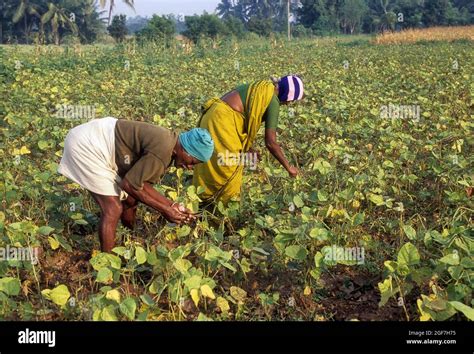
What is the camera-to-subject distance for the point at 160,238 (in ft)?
12.4

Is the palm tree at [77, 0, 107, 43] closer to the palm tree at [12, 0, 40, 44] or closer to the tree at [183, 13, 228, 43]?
the palm tree at [12, 0, 40, 44]

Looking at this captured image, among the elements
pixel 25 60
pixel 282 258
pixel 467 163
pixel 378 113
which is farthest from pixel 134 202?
pixel 25 60

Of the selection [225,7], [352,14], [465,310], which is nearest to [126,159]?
[465,310]

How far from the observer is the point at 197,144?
3270 millimetres

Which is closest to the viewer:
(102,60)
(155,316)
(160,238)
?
(155,316)

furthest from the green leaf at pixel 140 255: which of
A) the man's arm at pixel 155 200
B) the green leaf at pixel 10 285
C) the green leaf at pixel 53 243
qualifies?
the green leaf at pixel 53 243

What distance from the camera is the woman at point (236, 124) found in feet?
13.8

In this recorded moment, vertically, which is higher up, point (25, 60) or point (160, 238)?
point (25, 60)

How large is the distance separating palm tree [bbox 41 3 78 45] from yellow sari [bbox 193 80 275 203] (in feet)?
118

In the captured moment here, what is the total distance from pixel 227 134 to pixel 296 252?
142 centimetres

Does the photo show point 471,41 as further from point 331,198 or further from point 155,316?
point 155,316

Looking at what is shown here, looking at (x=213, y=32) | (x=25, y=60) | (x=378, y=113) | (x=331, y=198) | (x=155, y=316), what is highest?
(x=213, y=32)
